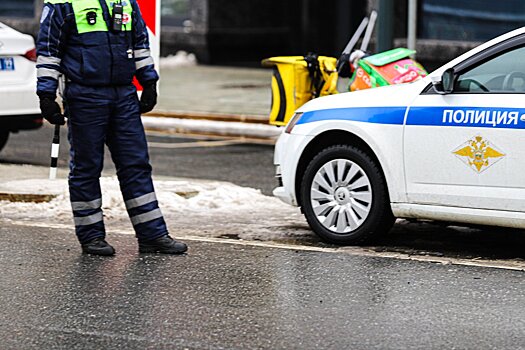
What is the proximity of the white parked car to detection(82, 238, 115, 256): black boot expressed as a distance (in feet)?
13.8

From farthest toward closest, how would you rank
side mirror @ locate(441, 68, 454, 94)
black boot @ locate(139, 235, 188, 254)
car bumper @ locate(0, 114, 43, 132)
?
car bumper @ locate(0, 114, 43, 132) < black boot @ locate(139, 235, 188, 254) < side mirror @ locate(441, 68, 454, 94)

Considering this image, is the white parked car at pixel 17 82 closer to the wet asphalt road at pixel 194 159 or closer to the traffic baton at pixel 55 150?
the wet asphalt road at pixel 194 159

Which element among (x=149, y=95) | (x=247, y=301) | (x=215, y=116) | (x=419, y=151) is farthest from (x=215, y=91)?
(x=247, y=301)

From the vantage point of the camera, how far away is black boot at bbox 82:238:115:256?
753 centimetres

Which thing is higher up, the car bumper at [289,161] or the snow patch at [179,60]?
the car bumper at [289,161]

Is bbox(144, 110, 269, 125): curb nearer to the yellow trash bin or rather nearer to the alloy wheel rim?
the yellow trash bin

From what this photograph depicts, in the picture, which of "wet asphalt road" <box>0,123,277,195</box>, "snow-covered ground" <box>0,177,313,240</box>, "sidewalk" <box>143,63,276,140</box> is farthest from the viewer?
Answer: "sidewalk" <box>143,63,276,140</box>

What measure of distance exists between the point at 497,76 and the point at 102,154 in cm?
241

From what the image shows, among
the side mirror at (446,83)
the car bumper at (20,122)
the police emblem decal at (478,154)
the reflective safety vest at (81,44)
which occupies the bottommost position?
the car bumper at (20,122)

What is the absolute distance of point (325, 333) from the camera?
5.81m

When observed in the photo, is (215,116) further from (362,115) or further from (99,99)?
(99,99)

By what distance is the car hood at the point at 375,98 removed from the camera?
7691 mm


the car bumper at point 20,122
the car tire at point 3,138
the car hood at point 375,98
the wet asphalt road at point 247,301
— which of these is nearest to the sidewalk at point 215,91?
the car tire at point 3,138

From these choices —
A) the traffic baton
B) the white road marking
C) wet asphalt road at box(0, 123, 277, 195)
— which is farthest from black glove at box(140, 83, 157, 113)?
wet asphalt road at box(0, 123, 277, 195)
